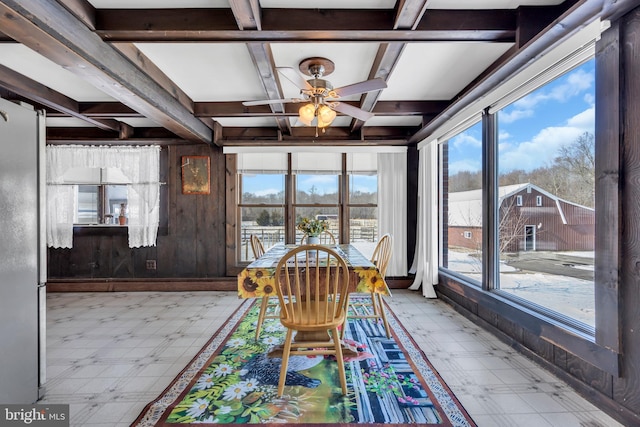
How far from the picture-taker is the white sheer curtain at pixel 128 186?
4492 millimetres

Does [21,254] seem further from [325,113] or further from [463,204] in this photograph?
[463,204]

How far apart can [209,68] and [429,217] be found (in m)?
3.22

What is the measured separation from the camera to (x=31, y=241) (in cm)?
186

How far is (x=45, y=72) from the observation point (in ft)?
9.04

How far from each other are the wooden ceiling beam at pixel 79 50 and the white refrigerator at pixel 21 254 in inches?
15.9

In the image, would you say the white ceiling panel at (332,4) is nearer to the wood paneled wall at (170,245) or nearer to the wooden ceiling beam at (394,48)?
the wooden ceiling beam at (394,48)

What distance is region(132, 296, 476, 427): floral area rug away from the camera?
175 cm

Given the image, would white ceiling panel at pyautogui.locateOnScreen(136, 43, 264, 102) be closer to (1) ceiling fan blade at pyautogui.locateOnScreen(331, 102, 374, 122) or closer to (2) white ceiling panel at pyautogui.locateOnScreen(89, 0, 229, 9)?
(2) white ceiling panel at pyautogui.locateOnScreen(89, 0, 229, 9)

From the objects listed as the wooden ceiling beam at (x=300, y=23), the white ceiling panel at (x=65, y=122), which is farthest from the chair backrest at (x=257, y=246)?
the white ceiling panel at (x=65, y=122)

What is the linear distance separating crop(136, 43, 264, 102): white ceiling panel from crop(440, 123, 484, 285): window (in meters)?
2.51

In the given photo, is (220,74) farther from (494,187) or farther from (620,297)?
(620,297)

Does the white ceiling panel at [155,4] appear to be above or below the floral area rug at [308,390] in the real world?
above

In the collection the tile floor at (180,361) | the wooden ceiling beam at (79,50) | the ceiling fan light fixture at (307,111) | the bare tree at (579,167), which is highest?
the wooden ceiling beam at (79,50)

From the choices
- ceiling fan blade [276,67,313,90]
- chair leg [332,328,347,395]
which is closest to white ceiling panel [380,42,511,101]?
ceiling fan blade [276,67,313,90]
